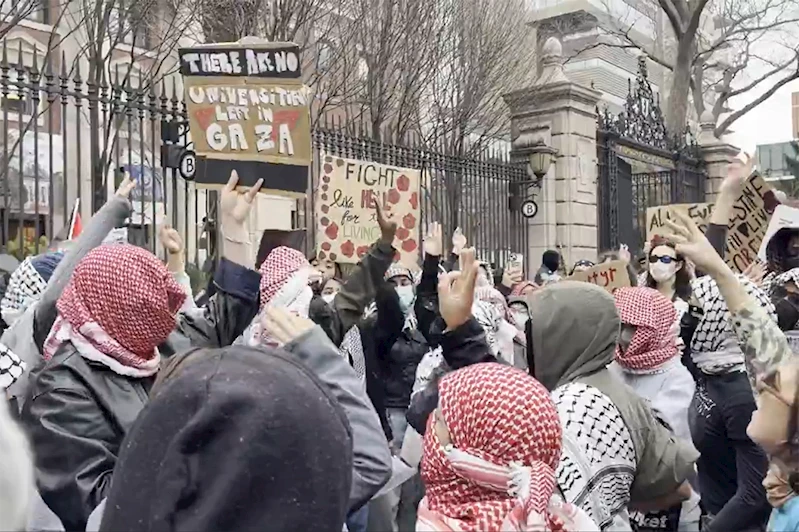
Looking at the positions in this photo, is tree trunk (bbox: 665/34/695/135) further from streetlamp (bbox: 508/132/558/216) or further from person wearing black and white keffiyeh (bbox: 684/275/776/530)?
person wearing black and white keffiyeh (bbox: 684/275/776/530)

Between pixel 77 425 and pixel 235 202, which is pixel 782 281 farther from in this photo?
pixel 77 425

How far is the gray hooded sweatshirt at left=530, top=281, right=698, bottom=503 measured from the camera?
291cm

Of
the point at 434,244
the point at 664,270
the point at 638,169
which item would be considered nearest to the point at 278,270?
the point at 434,244

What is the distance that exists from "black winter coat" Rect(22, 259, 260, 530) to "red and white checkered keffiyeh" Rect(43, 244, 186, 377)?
0.04 m

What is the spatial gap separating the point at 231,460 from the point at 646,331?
3.39 metres

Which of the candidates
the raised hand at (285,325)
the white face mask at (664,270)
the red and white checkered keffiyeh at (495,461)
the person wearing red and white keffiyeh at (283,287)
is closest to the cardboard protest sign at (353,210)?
the white face mask at (664,270)

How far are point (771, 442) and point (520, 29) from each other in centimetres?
1891

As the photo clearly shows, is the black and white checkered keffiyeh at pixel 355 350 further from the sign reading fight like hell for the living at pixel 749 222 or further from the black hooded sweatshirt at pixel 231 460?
the black hooded sweatshirt at pixel 231 460

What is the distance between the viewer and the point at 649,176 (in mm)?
16734

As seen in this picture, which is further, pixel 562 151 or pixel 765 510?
pixel 562 151

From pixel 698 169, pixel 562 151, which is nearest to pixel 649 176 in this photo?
pixel 698 169

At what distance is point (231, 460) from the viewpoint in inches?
50.6

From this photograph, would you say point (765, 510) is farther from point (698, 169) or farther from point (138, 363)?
point (698, 169)

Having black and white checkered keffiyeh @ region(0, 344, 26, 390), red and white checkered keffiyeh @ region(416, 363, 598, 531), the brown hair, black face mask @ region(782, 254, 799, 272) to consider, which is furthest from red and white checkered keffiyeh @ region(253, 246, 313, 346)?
black face mask @ region(782, 254, 799, 272)
